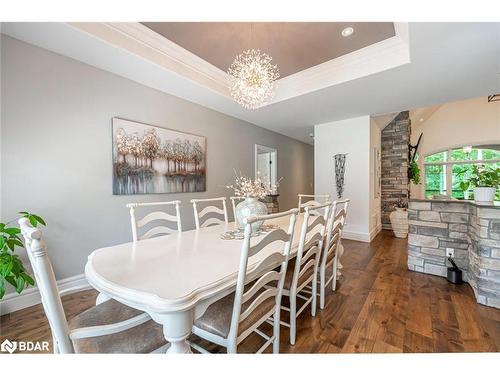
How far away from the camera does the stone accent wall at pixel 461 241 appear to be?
198cm

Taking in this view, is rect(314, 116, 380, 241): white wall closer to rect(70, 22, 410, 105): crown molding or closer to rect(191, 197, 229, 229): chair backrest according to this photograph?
rect(70, 22, 410, 105): crown molding

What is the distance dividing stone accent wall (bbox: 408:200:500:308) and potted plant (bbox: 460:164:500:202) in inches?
4.7

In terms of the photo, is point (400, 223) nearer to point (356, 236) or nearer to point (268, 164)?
point (356, 236)

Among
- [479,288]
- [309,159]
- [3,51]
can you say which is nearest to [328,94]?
[479,288]

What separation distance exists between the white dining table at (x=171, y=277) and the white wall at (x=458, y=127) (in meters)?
8.11

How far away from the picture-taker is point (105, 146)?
255cm

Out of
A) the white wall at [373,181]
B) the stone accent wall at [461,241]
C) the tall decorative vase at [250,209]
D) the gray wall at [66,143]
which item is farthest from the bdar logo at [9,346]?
the white wall at [373,181]

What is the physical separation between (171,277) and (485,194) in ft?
10.0

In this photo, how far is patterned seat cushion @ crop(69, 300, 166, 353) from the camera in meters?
0.92

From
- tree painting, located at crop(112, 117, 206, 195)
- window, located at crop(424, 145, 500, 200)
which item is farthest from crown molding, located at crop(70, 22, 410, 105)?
window, located at crop(424, 145, 500, 200)

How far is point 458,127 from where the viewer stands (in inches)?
279

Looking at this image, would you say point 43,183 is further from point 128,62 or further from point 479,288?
point 479,288

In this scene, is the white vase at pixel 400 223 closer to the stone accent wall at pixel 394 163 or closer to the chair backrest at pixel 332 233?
the stone accent wall at pixel 394 163

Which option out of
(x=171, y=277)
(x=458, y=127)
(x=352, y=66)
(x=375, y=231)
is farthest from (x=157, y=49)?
(x=458, y=127)
